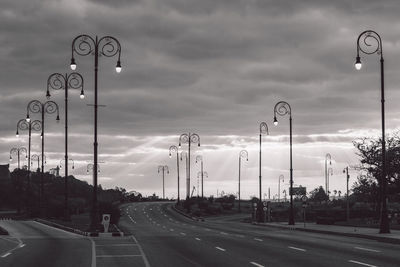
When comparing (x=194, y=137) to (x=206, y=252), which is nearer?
(x=206, y=252)

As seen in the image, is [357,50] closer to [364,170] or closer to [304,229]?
[304,229]

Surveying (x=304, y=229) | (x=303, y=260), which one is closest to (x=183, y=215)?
(x=304, y=229)

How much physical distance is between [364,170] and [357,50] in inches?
1681

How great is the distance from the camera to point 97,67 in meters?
36.2

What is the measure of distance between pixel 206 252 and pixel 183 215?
2815 inches

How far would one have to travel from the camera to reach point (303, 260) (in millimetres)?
21750

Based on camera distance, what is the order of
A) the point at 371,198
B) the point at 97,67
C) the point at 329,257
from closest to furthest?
1. the point at 329,257
2. the point at 97,67
3. the point at 371,198

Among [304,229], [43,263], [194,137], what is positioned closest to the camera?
[43,263]

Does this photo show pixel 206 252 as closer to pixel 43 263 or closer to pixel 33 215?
pixel 43 263

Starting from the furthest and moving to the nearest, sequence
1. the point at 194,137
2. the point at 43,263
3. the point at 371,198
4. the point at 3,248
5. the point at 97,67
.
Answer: the point at 194,137 → the point at 371,198 → the point at 97,67 → the point at 3,248 → the point at 43,263

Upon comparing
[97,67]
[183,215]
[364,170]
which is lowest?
[183,215]

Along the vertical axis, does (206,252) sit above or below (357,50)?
below

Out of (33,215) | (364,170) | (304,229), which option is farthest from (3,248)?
(364,170)

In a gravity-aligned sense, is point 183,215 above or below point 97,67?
below
